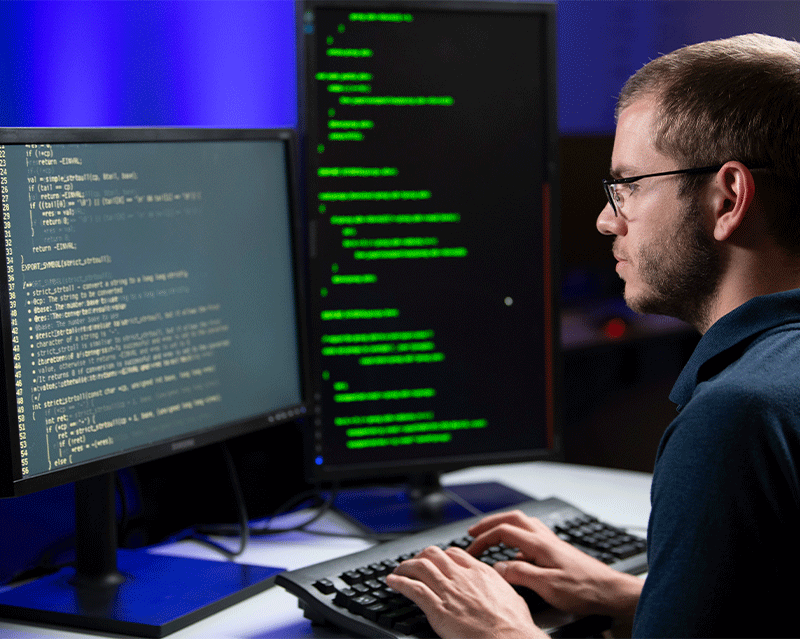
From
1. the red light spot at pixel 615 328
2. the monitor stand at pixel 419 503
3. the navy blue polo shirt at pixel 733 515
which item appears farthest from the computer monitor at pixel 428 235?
the red light spot at pixel 615 328

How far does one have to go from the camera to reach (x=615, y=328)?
268 centimetres

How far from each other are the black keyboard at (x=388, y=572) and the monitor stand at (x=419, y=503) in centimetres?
17

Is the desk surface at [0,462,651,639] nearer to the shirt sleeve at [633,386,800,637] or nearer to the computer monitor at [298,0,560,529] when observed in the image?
the computer monitor at [298,0,560,529]

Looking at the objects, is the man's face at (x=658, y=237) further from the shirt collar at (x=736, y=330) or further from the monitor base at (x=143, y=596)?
the monitor base at (x=143, y=596)

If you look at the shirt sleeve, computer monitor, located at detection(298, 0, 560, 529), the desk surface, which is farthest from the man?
computer monitor, located at detection(298, 0, 560, 529)

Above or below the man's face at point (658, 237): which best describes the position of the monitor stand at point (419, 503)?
below

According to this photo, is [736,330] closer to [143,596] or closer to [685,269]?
[685,269]

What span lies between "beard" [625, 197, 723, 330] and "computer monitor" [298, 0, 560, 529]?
503 mm

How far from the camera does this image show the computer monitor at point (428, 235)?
1439mm

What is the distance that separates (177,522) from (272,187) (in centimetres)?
56

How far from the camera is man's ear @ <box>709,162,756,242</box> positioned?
0.91 m

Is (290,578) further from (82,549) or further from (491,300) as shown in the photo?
(491,300)

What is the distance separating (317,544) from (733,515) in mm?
778

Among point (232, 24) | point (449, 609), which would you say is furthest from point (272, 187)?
point (449, 609)
